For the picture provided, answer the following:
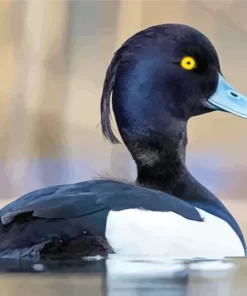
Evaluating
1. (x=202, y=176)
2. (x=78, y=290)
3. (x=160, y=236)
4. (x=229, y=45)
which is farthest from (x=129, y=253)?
(x=229, y=45)

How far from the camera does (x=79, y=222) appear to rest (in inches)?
27.0

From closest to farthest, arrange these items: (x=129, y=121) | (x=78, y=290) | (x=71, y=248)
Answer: (x=78, y=290) → (x=71, y=248) → (x=129, y=121)

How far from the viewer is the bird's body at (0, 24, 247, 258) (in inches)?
27.1

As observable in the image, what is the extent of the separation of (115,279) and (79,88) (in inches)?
26.6

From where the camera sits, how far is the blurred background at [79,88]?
1157mm

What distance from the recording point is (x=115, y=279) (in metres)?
0.56

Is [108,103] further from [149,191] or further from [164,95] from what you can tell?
[149,191]

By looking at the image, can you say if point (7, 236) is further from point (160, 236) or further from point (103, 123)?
point (103, 123)

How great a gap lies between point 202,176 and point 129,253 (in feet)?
1.60

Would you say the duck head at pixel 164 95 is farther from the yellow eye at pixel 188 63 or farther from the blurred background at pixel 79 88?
the blurred background at pixel 79 88

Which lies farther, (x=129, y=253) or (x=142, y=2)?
(x=142, y=2)

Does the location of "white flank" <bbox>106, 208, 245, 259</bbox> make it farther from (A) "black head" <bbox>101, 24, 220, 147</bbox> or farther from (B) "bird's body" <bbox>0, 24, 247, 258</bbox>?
(A) "black head" <bbox>101, 24, 220, 147</bbox>

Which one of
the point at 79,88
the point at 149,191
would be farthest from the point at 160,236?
the point at 79,88

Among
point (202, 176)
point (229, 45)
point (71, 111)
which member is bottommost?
point (202, 176)
